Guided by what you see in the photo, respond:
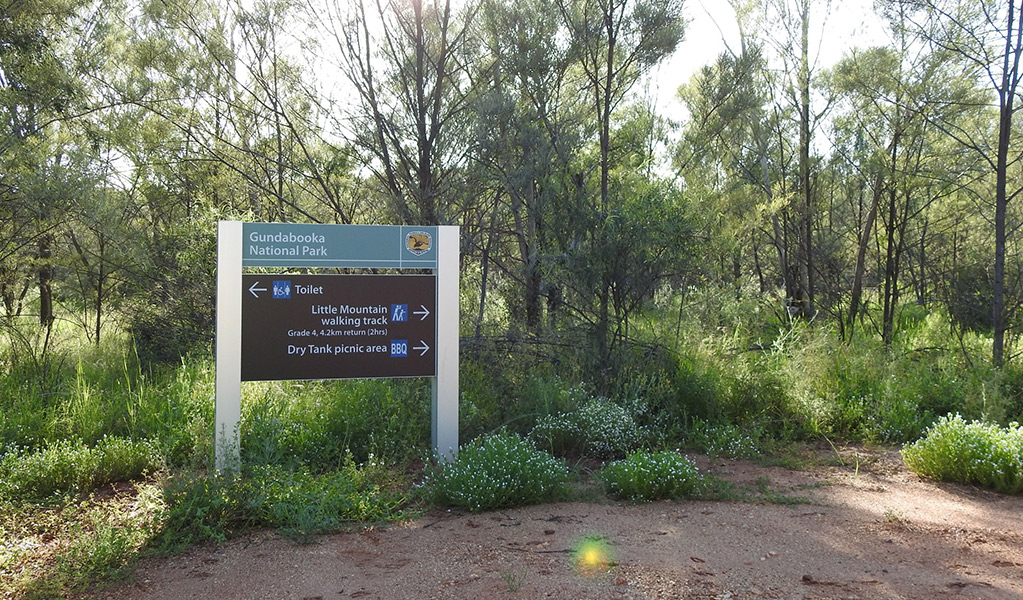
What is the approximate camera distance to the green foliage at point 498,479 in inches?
198

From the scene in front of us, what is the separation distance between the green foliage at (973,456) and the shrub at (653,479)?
6.64 feet

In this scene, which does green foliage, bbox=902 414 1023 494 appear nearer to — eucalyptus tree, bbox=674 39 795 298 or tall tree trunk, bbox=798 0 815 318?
eucalyptus tree, bbox=674 39 795 298

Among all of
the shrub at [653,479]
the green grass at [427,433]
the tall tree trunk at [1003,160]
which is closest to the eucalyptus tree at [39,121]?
the green grass at [427,433]

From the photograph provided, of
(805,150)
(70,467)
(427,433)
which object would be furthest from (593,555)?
(805,150)

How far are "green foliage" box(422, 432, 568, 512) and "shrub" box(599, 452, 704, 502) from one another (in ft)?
1.33

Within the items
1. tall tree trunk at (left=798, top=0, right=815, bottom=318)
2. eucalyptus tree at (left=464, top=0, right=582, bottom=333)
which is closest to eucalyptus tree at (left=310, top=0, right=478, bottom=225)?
eucalyptus tree at (left=464, top=0, right=582, bottom=333)

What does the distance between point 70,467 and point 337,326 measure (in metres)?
2.19

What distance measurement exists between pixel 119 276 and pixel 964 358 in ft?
38.2

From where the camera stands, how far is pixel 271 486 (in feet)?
15.9

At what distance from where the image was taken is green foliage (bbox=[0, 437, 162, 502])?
16.7ft

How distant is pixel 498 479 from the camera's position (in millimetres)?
5094

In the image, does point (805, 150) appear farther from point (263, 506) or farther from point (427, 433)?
point (263, 506)

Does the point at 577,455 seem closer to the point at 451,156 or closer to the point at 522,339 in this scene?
the point at 522,339

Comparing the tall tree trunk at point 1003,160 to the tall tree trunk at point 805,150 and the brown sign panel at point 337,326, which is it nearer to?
the tall tree trunk at point 805,150
